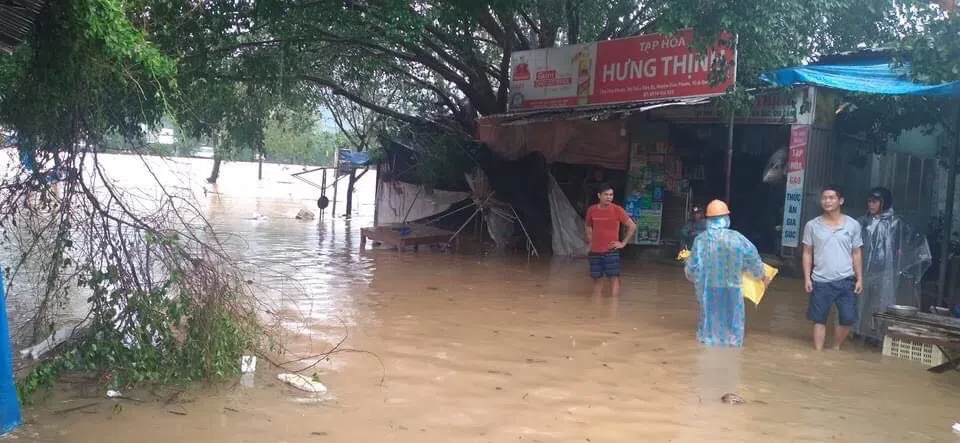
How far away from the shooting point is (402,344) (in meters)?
7.01

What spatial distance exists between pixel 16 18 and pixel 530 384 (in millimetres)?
3951

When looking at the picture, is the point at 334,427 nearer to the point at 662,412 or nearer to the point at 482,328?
the point at 662,412

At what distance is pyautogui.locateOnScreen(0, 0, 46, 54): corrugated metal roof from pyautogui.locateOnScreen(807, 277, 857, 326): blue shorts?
631cm

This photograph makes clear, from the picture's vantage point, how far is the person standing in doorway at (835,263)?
7.00 m

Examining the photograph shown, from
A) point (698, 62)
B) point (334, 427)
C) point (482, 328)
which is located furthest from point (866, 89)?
point (334, 427)

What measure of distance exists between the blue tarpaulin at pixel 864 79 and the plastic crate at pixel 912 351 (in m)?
2.46

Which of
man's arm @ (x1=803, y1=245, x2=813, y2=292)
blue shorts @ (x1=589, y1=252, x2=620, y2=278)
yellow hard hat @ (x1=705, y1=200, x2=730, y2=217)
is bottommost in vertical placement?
blue shorts @ (x1=589, y1=252, x2=620, y2=278)

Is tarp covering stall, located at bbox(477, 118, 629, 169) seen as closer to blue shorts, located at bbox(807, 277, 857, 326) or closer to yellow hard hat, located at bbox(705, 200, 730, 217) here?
yellow hard hat, located at bbox(705, 200, 730, 217)

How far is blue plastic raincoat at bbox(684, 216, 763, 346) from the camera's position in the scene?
7.18 meters

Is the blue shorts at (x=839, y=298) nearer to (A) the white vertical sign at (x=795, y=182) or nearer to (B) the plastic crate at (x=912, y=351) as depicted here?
(B) the plastic crate at (x=912, y=351)

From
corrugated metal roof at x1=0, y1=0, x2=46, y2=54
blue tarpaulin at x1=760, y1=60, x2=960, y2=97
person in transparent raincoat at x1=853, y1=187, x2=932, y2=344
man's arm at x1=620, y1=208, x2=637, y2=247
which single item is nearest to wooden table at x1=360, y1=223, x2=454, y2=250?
man's arm at x1=620, y1=208, x2=637, y2=247

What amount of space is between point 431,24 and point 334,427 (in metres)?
9.29

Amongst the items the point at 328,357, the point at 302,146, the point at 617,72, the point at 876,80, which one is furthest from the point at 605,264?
the point at 302,146

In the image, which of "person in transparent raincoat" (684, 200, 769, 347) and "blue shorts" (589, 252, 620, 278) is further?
"blue shorts" (589, 252, 620, 278)
